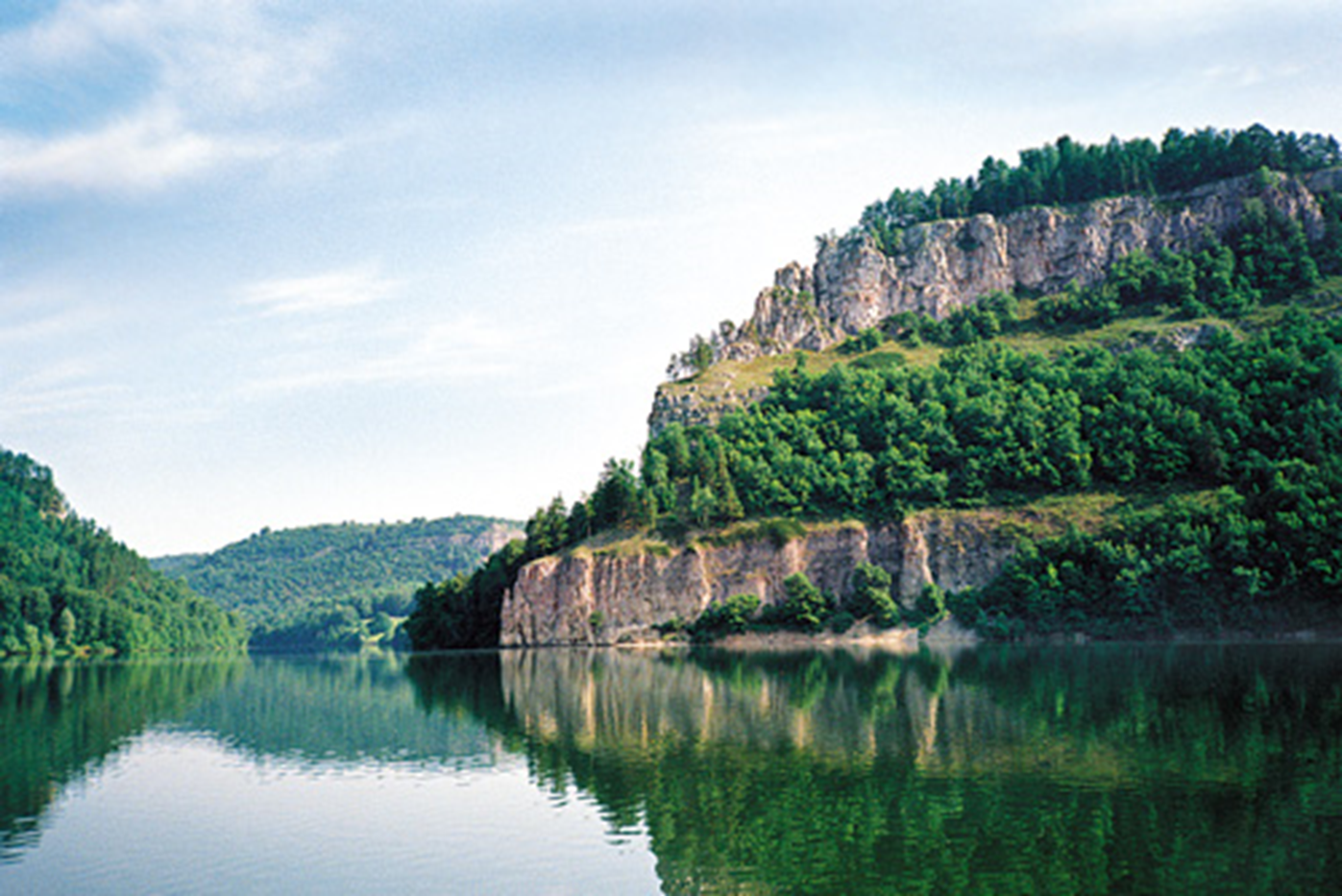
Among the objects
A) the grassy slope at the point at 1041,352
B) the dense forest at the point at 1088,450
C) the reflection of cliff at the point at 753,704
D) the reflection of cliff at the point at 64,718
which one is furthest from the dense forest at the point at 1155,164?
the reflection of cliff at the point at 64,718

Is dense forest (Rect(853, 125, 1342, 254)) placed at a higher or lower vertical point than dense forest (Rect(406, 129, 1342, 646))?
higher

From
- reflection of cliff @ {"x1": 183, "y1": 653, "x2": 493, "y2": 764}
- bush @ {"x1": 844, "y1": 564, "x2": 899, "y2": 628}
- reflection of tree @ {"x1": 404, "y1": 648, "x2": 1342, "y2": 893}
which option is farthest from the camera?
bush @ {"x1": 844, "y1": 564, "x2": 899, "y2": 628}

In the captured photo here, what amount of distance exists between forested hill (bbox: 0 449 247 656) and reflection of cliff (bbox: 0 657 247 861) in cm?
4888

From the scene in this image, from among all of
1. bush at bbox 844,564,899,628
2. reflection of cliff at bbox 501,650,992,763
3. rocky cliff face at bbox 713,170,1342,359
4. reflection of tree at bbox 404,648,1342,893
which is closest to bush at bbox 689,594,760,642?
bush at bbox 844,564,899,628

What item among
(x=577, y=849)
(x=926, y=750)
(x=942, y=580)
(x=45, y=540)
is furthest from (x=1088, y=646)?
(x=45, y=540)

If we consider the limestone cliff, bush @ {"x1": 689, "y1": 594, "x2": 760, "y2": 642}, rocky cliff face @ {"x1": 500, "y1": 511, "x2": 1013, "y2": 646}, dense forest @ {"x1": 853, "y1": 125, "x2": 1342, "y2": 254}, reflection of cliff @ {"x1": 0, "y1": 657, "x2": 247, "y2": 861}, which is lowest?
reflection of cliff @ {"x1": 0, "y1": 657, "x2": 247, "y2": 861}

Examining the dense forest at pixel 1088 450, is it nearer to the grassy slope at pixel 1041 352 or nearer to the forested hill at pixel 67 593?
the grassy slope at pixel 1041 352

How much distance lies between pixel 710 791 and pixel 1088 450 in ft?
326

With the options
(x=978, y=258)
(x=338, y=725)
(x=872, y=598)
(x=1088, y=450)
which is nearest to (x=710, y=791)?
(x=338, y=725)

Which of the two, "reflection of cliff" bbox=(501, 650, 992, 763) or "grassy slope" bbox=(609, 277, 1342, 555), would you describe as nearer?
"reflection of cliff" bbox=(501, 650, 992, 763)

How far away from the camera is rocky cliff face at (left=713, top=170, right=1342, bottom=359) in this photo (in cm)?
17350

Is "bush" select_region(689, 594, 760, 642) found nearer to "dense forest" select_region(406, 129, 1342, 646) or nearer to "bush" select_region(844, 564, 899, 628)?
"dense forest" select_region(406, 129, 1342, 646)

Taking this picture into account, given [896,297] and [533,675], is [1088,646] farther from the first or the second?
[896,297]

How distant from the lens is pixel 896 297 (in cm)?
19212
